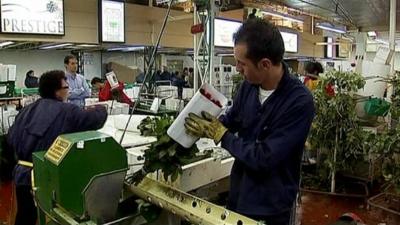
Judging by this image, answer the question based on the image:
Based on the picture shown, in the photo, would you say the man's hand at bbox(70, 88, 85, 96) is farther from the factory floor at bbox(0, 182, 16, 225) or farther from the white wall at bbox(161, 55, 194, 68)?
the white wall at bbox(161, 55, 194, 68)

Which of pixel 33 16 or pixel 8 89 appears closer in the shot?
pixel 33 16

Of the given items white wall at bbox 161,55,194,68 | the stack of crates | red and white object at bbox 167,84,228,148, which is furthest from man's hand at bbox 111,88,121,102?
white wall at bbox 161,55,194,68

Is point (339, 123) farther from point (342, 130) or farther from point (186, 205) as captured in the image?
point (186, 205)

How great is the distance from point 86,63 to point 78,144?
999 centimetres

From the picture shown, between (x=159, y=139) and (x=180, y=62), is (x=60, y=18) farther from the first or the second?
(x=180, y=62)

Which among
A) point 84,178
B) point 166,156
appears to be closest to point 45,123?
point 84,178

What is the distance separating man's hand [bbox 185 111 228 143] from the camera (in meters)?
1.45

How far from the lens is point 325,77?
4496 mm

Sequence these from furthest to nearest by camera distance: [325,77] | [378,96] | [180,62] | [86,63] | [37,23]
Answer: [180,62] → [86,63] → [37,23] → [378,96] → [325,77]

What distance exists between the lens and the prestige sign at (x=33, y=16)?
202 inches

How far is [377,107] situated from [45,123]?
11.8 feet

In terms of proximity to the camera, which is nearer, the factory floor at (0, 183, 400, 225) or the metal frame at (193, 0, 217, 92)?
the factory floor at (0, 183, 400, 225)

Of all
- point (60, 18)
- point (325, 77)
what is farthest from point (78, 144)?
point (60, 18)

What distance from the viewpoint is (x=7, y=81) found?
7316mm
